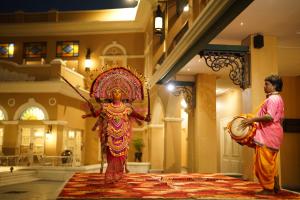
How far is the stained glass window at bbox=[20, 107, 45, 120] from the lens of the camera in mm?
19891

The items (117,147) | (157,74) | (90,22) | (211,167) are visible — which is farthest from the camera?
(90,22)

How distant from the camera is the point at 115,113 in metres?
7.39

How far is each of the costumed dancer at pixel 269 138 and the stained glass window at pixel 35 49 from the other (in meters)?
21.3

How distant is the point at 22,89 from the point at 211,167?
11.9 m

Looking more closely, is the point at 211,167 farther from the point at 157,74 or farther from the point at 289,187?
the point at 157,74

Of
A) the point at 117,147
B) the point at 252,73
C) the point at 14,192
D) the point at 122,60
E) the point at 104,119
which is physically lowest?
the point at 14,192

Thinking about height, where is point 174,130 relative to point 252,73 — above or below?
below

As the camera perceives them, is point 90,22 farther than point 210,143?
Yes

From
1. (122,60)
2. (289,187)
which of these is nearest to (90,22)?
(122,60)

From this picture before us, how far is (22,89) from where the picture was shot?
19.8 m

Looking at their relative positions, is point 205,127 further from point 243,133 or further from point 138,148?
point 138,148

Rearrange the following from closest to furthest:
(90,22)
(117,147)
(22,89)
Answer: (117,147)
(22,89)
(90,22)

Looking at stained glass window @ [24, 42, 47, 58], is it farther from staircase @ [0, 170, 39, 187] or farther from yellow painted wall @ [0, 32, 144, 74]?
staircase @ [0, 170, 39, 187]

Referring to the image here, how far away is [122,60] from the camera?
2428 centimetres
